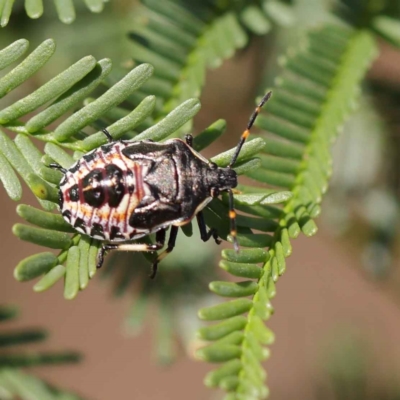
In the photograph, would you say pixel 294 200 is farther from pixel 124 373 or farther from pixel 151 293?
pixel 124 373

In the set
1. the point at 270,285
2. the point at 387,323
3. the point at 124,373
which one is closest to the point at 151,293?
the point at 270,285

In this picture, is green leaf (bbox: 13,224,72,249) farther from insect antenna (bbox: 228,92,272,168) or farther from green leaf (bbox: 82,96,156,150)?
insect antenna (bbox: 228,92,272,168)

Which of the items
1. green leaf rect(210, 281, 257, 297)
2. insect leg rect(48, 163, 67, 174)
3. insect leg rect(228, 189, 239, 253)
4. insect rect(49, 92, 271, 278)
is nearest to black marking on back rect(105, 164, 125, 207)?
insect rect(49, 92, 271, 278)

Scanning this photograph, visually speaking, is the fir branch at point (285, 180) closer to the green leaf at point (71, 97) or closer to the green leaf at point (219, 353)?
the green leaf at point (219, 353)

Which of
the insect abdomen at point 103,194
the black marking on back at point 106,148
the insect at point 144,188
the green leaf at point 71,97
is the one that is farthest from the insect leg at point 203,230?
the green leaf at point 71,97

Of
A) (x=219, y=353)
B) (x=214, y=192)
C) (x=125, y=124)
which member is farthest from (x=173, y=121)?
(x=219, y=353)

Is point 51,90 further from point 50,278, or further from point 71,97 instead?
point 50,278

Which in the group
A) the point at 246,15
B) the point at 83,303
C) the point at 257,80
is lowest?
the point at 83,303
